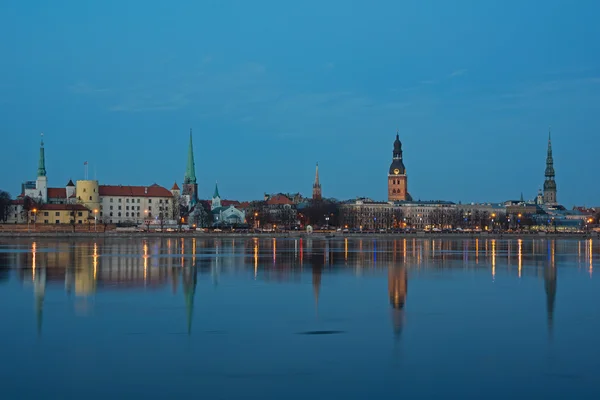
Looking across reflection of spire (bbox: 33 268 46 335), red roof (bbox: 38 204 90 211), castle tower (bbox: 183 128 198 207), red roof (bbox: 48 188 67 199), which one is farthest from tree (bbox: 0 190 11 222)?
reflection of spire (bbox: 33 268 46 335)

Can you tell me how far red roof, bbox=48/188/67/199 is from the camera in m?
118

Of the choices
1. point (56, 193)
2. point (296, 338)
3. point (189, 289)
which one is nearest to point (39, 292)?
point (189, 289)

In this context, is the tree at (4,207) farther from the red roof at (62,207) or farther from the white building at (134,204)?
the white building at (134,204)

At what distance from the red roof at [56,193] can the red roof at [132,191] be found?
5.39m

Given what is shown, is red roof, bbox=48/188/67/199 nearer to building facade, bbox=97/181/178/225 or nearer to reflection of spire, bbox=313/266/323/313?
building facade, bbox=97/181/178/225

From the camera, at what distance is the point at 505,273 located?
3152cm

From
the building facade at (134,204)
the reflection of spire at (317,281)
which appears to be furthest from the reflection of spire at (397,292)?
the building facade at (134,204)

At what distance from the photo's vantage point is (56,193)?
118125mm

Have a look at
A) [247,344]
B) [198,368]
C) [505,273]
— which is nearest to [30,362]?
[198,368]

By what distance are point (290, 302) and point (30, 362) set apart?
8.88 m

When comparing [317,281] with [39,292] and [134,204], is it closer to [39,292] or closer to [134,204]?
[39,292]

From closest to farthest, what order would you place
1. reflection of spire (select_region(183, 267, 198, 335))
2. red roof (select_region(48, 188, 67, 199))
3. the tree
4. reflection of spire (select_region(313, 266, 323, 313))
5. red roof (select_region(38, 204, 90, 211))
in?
reflection of spire (select_region(183, 267, 198, 335)) < reflection of spire (select_region(313, 266, 323, 313)) < the tree < red roof (select_region(38, 204, 90, 211)) < red roof (select_region(48, 188, 67, 199))

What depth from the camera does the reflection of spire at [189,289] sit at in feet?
58.9

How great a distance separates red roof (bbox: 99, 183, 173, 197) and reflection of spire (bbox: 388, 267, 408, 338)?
90346 mm
